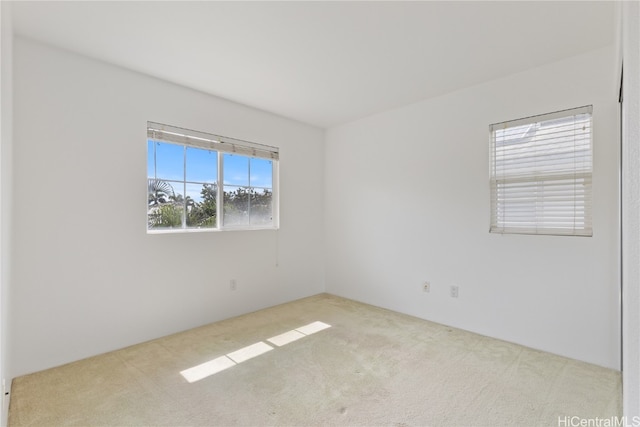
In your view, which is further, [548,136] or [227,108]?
[227,108]

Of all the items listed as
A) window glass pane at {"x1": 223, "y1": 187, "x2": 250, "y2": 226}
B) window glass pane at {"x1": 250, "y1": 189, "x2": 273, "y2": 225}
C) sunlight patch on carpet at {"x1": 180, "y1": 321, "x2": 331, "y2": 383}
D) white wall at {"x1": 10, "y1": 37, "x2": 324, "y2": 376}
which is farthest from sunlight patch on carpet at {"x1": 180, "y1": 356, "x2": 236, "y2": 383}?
window glass pane at {"x1": 250, "y1": 189, "x2": 273, "y2": 225}

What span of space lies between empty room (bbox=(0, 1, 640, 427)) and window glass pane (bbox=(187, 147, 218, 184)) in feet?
0.07

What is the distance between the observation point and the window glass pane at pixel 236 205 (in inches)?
136

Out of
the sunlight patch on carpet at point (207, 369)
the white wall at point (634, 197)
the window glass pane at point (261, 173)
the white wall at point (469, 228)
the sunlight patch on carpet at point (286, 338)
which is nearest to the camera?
the white wall at point (634, 197)

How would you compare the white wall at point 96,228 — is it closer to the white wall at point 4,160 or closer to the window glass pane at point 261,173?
the window glass pane at point 261,173

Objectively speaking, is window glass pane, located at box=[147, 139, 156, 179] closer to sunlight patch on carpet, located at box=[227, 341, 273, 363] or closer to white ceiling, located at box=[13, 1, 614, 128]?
white ceiling, located at box=[13, 1, 614, 128]

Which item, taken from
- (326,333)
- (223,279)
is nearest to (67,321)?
(223,279)

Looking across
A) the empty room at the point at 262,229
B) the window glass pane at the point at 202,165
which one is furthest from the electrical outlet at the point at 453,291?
the window glass pane at the point at 202,165

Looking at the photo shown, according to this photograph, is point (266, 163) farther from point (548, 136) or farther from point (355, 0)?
point (548, 136)

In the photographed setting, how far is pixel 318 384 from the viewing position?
82.6 inches

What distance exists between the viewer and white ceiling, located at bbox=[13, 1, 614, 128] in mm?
1903

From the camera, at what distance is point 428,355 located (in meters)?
2.51

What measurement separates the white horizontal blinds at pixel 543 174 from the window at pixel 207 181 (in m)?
2.49

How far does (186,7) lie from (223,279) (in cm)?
248
